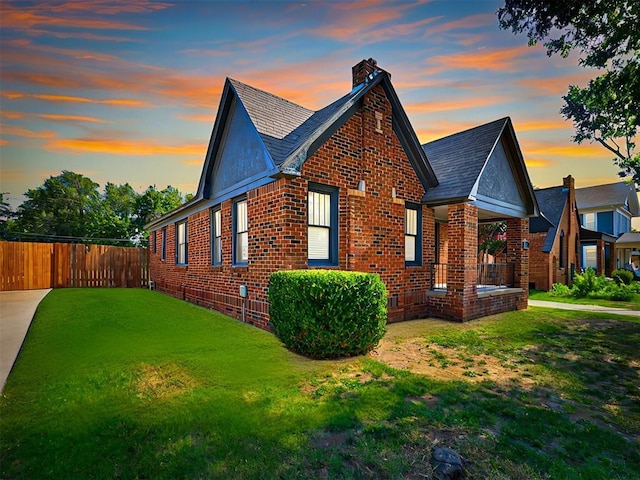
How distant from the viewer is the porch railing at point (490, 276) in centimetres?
1083

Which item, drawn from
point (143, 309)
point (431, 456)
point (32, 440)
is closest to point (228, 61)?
point (143, 309)

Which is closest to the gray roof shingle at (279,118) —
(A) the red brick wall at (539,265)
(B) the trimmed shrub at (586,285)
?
(B) the trimmed shrub at (586,285)

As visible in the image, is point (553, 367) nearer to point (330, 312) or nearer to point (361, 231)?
point (330, 312)

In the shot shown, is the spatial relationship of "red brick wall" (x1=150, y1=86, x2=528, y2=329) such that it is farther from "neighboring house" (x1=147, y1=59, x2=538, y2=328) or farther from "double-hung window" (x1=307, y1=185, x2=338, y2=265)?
"double-hung window" (x1=307, y1=185, x2=338, y2=265)

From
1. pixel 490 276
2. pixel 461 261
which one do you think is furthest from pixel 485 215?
pixel 461 261

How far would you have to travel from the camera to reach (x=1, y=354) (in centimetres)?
509

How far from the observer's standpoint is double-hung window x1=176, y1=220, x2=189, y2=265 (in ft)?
42.2

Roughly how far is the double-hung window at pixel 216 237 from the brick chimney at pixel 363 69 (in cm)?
604

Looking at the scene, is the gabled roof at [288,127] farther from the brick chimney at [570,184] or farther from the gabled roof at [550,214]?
the brick chimney at [570,184]

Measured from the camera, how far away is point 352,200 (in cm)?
784

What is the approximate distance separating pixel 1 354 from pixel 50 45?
5.43m

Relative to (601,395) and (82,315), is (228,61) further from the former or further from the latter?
(601,395)

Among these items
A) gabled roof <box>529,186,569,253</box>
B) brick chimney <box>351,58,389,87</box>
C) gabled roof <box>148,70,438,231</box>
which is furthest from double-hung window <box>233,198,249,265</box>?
gabled roof <box>529,186,569,253</box>

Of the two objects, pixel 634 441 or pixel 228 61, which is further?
pixel 228 61
